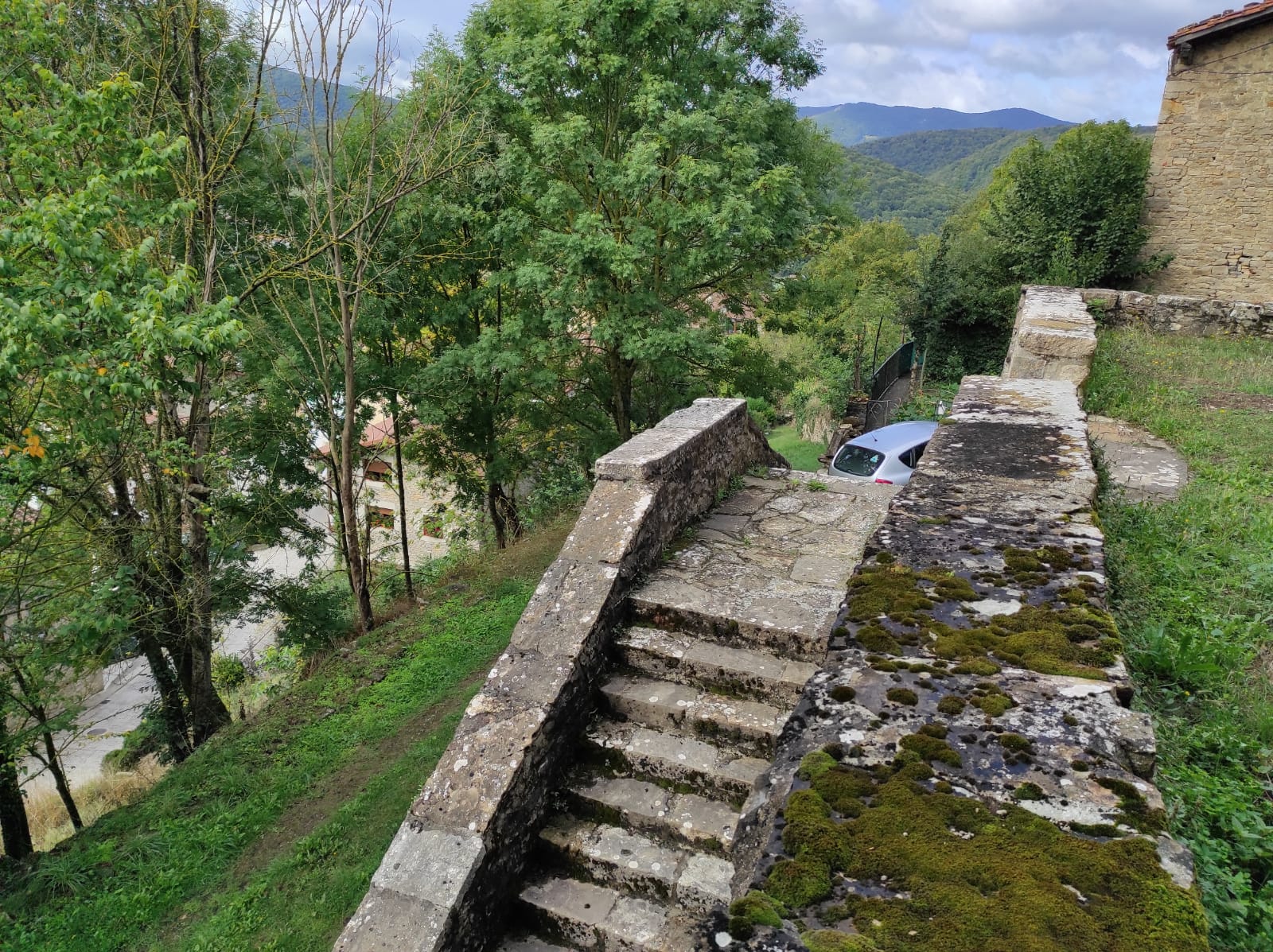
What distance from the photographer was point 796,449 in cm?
2117

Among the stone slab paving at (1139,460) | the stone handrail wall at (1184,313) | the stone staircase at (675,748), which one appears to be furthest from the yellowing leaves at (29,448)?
the stone handrail wall at (1184,313)

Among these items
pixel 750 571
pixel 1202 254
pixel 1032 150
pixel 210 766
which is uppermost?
pixel 1032 150

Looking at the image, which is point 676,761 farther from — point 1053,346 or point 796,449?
point 796,449

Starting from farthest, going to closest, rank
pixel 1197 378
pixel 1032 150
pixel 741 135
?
pixel 1032 150, pixel 741 135, pixel 1197 378

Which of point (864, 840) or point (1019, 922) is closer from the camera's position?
point (1019, 922)

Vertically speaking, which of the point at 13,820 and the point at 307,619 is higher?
the point at 307,619

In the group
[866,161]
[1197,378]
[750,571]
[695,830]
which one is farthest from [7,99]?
[866,161]

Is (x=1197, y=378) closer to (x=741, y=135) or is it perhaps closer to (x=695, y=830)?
(x=741, y=135)

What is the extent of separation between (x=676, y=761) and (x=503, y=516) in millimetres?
12319

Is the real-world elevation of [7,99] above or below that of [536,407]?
above

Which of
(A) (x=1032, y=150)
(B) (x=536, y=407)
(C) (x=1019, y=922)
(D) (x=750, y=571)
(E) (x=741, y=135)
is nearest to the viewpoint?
(C) (x=1019, y=922)

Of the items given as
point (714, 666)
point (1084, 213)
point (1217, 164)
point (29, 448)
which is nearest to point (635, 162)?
point (29, 448)

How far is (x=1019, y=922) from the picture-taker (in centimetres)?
169

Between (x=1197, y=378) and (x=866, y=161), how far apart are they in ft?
251
